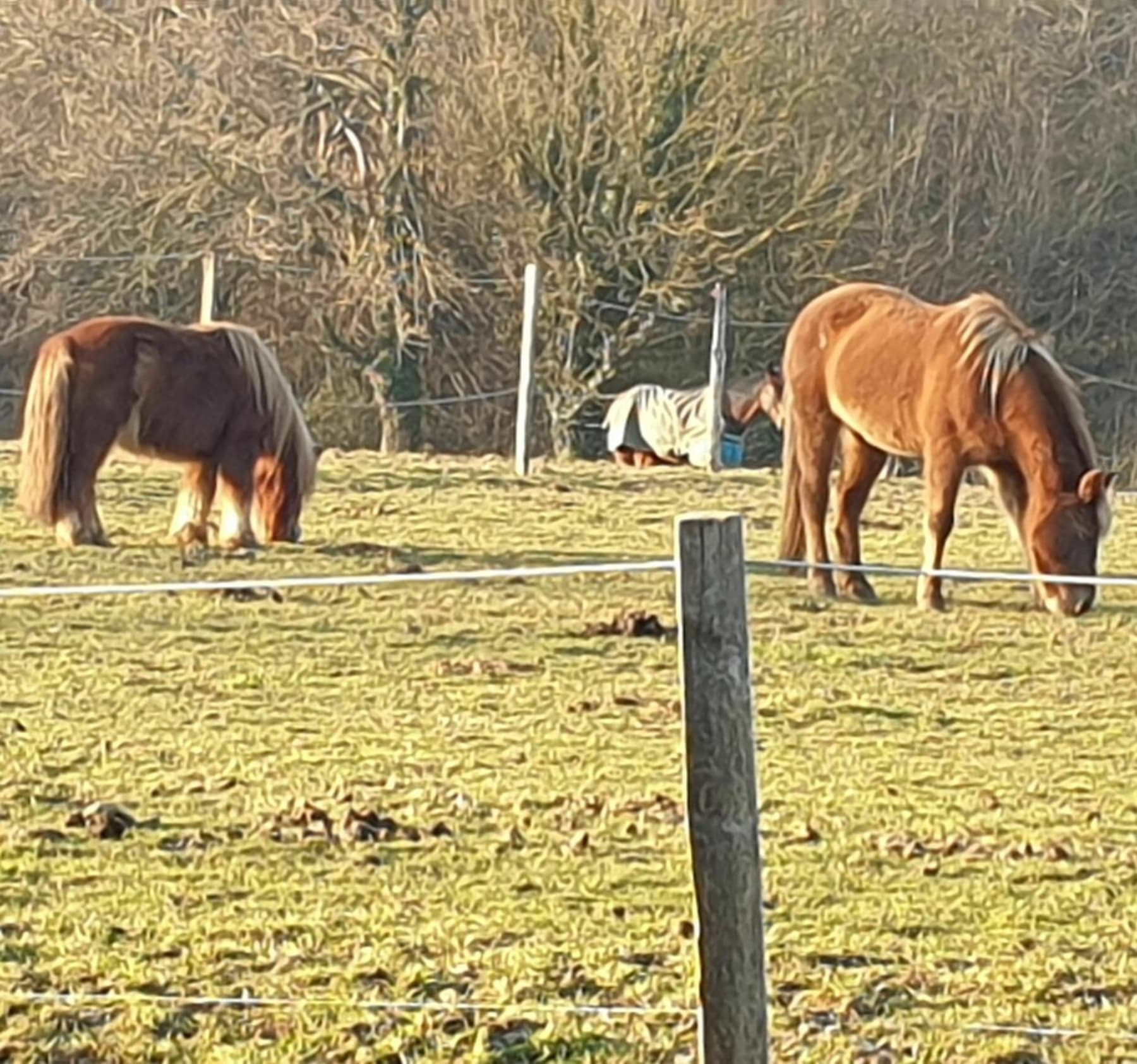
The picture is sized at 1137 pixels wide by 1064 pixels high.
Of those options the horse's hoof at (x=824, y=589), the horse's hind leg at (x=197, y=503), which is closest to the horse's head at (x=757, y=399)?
the horse's hind leg at (x=197, y=503)

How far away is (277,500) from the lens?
1116 centimetres

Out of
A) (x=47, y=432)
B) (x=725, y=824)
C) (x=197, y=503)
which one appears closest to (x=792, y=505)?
(x=197, y=503)

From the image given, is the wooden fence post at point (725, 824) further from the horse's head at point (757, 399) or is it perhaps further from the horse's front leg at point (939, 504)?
the horse's head at point (757, 399)

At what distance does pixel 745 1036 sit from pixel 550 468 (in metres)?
13.9

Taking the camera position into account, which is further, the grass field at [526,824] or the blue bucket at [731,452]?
the blue bucket at [731,452]

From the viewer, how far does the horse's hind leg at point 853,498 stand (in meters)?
9.90

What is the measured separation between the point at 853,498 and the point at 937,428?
657 mm

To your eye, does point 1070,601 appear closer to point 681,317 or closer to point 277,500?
point 277,500

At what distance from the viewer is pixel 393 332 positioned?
2055 cm

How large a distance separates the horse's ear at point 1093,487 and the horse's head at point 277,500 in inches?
156

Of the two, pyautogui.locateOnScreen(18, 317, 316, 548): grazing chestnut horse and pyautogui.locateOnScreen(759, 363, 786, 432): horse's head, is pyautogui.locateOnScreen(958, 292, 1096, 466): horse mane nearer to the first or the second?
pyautogui.locateOnScreen(18, 317, 316, 548): grazing chestnut horse

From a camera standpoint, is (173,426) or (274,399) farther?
(274,399)

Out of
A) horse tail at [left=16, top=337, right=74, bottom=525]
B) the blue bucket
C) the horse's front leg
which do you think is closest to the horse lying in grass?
the blue bucket

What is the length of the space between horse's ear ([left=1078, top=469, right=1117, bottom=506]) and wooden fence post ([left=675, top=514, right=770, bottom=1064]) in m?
6.70
